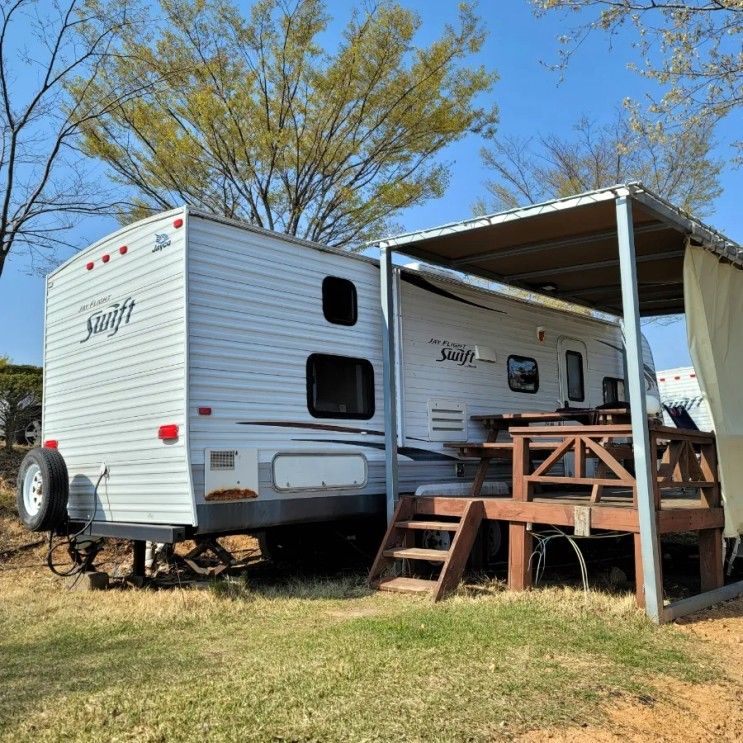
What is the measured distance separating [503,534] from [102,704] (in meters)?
5.43

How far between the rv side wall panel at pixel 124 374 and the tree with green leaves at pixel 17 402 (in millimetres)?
5899

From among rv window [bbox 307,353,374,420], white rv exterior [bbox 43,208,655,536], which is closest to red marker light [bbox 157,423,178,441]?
white rv exterior [bbox 43,208,655,536]

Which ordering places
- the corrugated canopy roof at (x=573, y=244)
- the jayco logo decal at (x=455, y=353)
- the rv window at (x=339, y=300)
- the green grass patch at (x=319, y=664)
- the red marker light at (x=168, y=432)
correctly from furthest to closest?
1. the jayco logo decal at (x=455, y=353)
2. the rv window at (x=339, y=300)
3. the corrugated canopy roof at (x=573, y=244)
4. the red marker light at (x=168, y=432)
5. the green grass patch at (x=319, y=664)

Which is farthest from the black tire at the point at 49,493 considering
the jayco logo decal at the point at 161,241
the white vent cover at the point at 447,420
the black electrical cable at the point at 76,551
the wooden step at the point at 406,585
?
the white vent cover at the point at 447,420

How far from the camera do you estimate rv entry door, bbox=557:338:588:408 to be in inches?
393

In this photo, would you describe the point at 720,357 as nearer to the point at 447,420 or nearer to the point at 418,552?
the point at 447,420

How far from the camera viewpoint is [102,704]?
373 centimetres

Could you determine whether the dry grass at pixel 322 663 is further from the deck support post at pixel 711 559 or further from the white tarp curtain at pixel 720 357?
the white tarp curtain at pixel 720 357

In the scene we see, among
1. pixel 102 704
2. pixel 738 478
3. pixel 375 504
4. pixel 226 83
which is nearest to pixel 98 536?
pixel 375 504

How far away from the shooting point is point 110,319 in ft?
22.8

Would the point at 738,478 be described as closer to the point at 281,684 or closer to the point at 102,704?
the point at 281,684

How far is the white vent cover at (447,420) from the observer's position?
7.93m

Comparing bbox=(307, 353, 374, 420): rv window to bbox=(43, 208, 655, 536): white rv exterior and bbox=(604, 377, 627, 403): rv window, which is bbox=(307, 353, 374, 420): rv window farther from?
bbox=(604, 377, 627, 403): rv window

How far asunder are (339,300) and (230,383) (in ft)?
5.23
